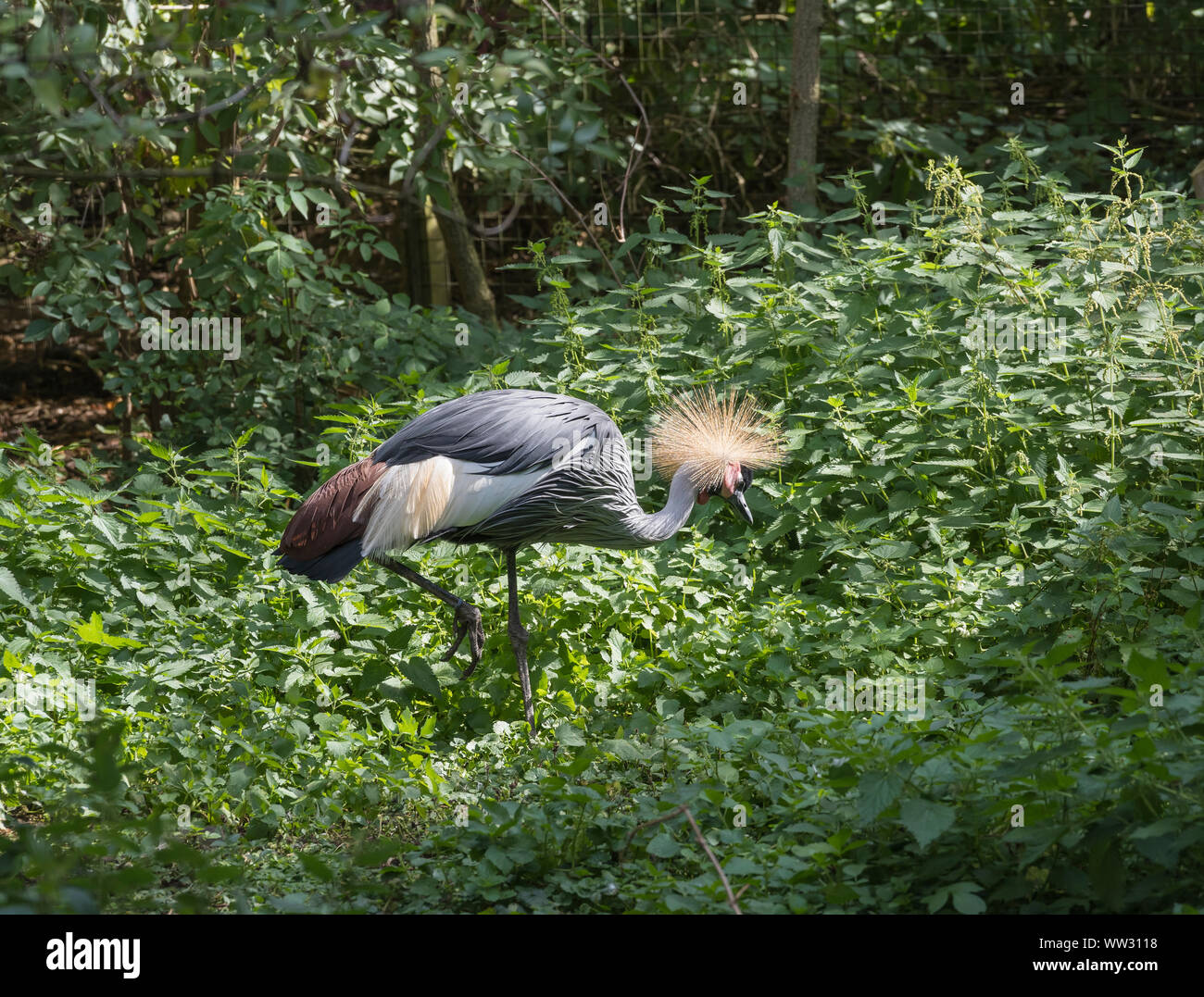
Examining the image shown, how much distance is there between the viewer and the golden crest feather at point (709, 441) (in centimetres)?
471

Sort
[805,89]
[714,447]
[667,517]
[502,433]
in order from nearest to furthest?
[502,433], [667,517], [714,447], [805,89]

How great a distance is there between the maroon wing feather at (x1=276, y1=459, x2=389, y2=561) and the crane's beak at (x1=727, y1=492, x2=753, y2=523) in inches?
52.7

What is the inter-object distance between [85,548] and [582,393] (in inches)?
87.5

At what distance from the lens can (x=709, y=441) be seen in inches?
186

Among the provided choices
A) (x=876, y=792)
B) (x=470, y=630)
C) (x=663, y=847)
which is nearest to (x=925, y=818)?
(x=876, y=792)

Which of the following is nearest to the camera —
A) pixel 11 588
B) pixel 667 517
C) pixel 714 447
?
pixel 11 588

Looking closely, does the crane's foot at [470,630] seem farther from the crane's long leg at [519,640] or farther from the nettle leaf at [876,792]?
the nettle leaf at [876,792]

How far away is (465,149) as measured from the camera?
157 inches

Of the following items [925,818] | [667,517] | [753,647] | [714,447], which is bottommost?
[925,818]

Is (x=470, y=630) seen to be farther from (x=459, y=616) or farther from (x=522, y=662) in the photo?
(x=522, y=662)

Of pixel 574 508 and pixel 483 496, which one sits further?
pixel 574 508

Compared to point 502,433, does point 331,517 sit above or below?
below

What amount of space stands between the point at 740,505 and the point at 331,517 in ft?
5.13
